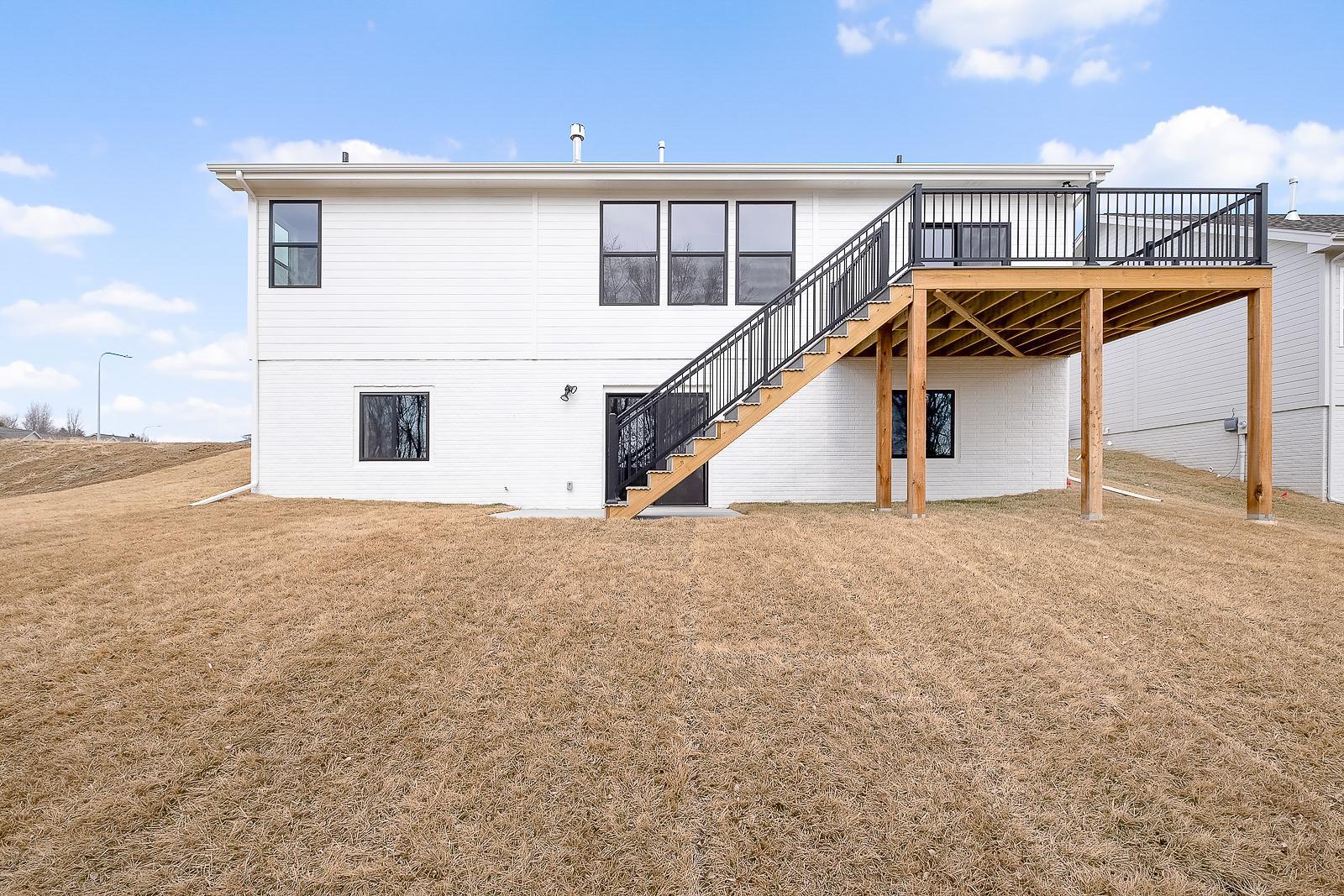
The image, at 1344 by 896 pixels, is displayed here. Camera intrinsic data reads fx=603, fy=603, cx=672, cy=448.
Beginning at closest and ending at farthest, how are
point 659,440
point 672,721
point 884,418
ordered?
point 672,721 → point 659,440 → point 884,418

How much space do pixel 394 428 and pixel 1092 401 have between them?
1029 centimetres

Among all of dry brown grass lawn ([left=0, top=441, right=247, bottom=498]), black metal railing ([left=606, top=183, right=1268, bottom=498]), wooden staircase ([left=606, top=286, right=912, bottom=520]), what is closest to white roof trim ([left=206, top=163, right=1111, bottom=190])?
black metal railing ([left=606, top=183, right=1268, bottom=498])

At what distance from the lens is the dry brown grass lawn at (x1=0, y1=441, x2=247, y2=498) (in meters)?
13.3

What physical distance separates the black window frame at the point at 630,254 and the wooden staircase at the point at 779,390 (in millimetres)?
3227

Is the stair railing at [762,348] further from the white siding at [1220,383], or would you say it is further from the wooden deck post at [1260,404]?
the white siding at [1220,383]

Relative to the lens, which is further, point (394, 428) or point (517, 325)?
point (394, 428)

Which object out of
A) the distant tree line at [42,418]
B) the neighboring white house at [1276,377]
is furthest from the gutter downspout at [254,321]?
the distant tree line at [42,418]

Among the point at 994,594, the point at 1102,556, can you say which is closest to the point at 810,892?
the point at 994,594

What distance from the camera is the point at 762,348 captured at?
28.5ft

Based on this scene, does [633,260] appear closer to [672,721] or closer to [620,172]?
[620,172]

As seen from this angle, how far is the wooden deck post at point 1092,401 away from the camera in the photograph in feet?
25.0

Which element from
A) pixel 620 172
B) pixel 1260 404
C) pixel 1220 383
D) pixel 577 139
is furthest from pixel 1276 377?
pixel 577 139

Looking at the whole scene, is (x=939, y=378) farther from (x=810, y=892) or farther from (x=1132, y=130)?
(x=810, y=892)

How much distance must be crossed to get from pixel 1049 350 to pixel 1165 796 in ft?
30.3
